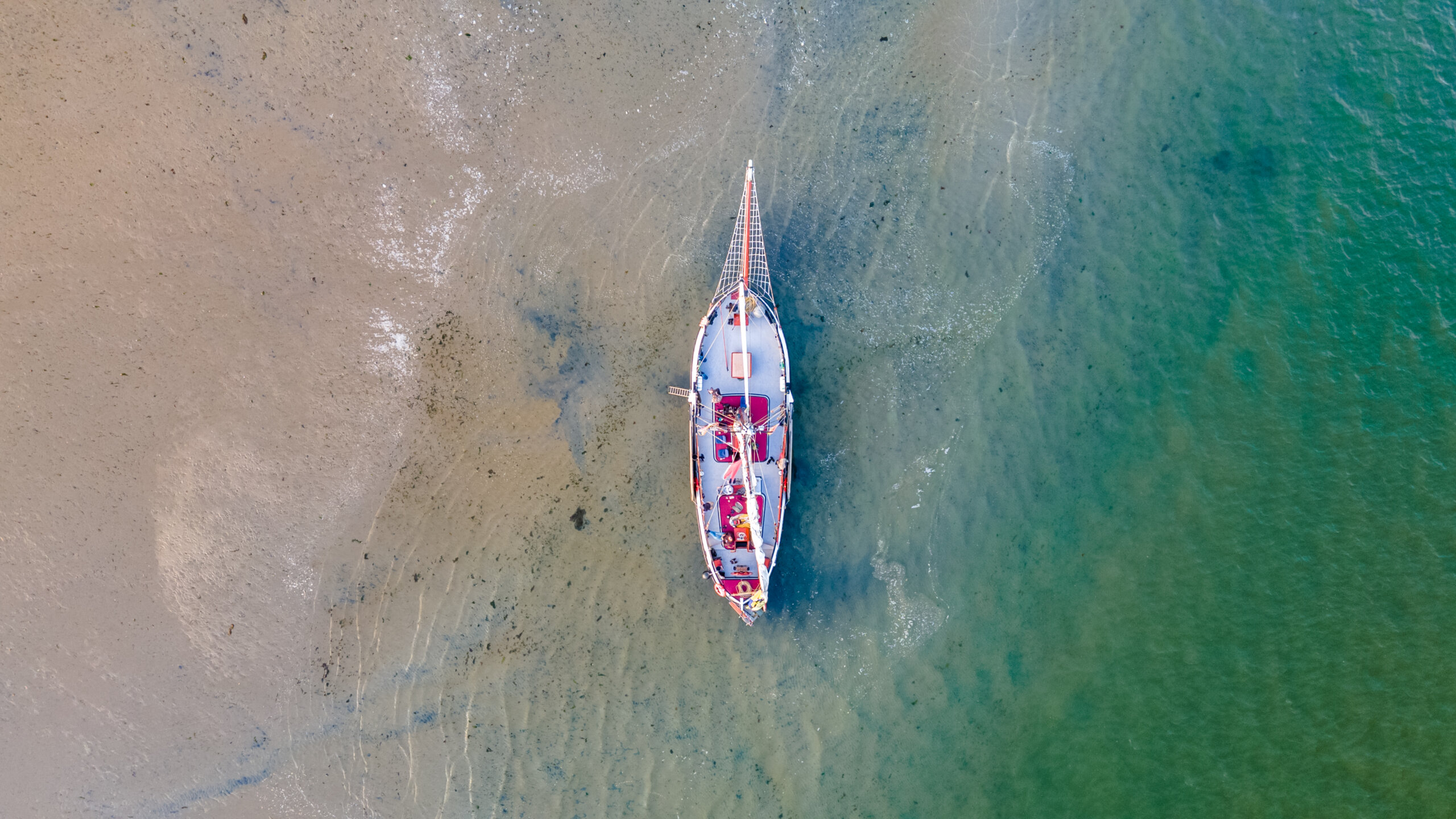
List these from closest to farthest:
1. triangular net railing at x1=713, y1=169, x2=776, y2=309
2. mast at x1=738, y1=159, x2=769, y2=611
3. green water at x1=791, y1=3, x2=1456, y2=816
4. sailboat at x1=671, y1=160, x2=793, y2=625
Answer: mast at x1=738, y1=159, x2=769, y2=611
sailboat at x1=671, y1=160, x2=793, y2=625
triangular net railing at x1=713, y1=169, x2=776, y2=309
green water at x1=791, y1=3, x2=1456, y2=816

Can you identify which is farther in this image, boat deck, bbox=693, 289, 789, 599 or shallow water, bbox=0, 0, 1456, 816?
shallow water, bbox=0, 0, 1456, 816

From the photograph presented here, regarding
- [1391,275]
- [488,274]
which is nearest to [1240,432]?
[1391,275]

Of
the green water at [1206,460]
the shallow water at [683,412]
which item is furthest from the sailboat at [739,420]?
the green water at [1206,460]

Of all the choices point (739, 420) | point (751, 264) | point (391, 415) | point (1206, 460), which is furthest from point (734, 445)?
point (1206, 460)

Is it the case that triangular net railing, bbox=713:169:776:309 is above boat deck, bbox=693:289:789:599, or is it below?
above

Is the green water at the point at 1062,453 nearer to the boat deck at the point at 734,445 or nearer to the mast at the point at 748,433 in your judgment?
the boat deck at the point at 734,445

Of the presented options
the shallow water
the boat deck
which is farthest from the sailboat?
the shallow water

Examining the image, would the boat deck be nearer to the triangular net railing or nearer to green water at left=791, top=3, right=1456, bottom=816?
the triangular net railing

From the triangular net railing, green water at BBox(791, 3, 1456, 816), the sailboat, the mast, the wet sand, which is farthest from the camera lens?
green water at BBox(791, 3, 1456, 816)
